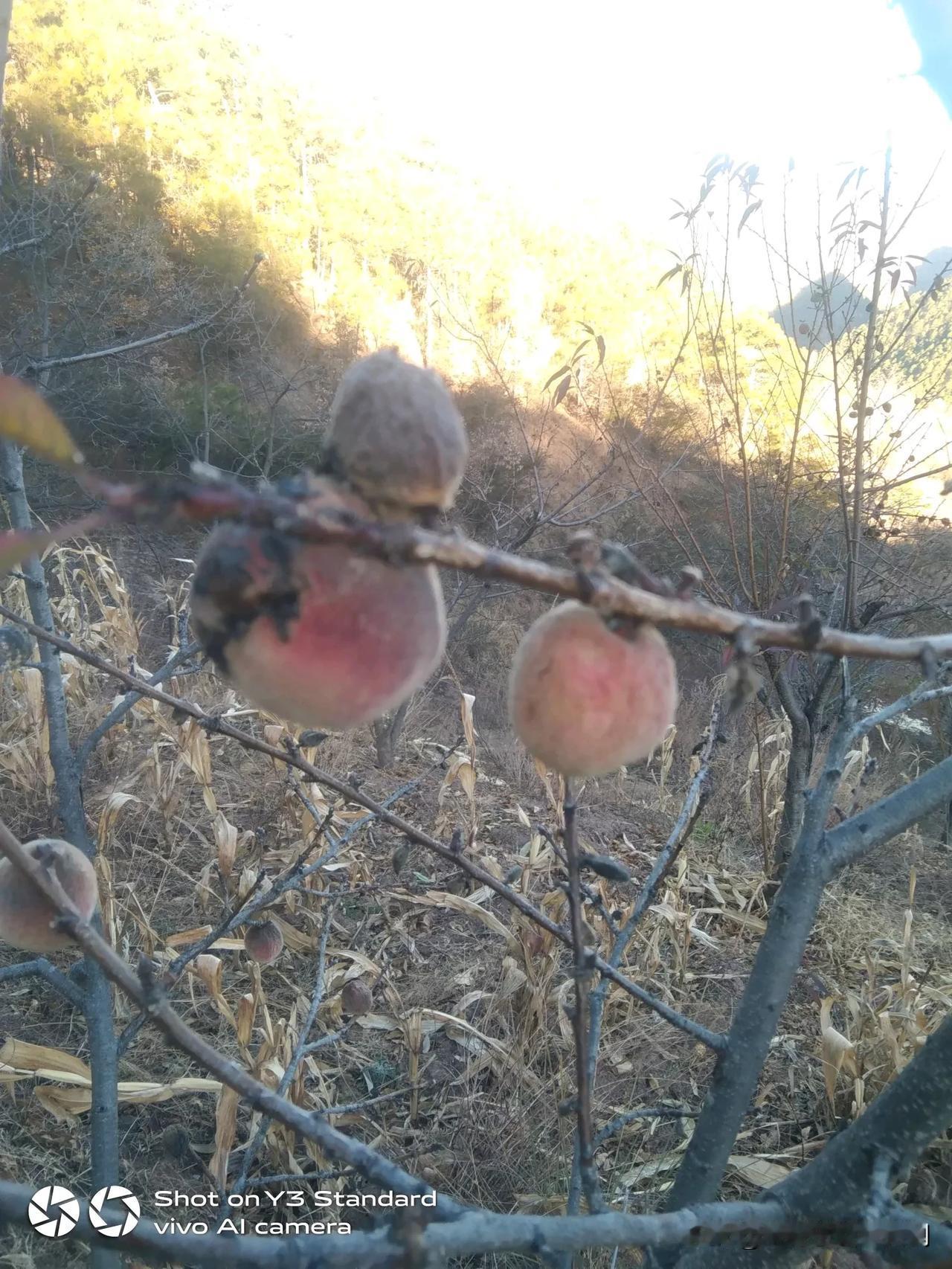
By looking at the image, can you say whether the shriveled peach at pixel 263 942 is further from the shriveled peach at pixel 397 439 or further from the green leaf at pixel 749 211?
the green leaf at pixel 749 211

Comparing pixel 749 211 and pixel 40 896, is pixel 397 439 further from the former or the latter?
pixel 749 211

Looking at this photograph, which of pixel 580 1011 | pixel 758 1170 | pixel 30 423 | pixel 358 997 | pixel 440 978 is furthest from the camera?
pixel 440 978

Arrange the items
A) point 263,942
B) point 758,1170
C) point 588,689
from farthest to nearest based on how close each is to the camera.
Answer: point 758,1170 < point 263,942 < point 588,689

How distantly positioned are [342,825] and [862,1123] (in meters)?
2.96

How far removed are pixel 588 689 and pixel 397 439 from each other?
0.85ft

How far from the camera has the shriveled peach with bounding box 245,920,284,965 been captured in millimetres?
1922

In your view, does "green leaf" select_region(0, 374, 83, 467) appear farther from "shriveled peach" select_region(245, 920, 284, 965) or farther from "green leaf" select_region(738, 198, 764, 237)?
"green leaf" select_region(738, 198, 764, 237)

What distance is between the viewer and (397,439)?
0.50 m

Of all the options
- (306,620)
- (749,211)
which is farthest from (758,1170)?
(749,211)

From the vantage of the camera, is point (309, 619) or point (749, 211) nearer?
point (309, 619)

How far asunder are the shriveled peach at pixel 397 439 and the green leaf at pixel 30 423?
173 millimetres

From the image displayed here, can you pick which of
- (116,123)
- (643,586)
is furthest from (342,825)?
(116,123)

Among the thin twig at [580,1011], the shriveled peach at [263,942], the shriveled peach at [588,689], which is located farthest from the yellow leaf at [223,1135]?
the shriveled peach at [588,689]

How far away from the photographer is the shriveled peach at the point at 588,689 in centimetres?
62
